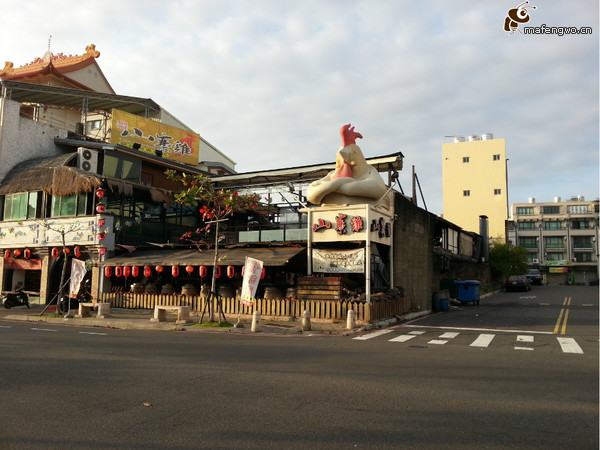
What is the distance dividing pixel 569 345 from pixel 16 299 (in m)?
25.1

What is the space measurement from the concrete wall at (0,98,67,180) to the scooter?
7.94 metres

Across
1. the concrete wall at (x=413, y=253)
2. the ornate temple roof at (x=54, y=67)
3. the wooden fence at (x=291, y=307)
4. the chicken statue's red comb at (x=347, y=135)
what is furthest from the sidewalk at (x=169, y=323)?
the ornate temple roof at (x=54, y=67)

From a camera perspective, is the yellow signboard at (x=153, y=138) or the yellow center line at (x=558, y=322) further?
the yellow signboard at (x=153, y=138)

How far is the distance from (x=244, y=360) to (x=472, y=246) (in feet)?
129

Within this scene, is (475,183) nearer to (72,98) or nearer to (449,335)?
(72,98)

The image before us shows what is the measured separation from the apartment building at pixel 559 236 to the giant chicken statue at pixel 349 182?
6521 centimetres

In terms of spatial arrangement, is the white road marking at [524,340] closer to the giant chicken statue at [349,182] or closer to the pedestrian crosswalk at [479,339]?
the pedestrian crosswalk at [479,339]

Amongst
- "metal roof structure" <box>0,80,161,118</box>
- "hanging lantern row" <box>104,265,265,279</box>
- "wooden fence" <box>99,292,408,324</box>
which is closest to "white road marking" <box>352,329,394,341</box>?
"wooden fence" <box>99,292,408,324</box>

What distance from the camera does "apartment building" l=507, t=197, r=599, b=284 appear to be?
254 ft

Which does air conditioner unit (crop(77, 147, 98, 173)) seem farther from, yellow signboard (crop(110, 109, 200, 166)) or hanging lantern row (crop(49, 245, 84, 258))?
hanging lantern row (crop(49, 245, 84, 258))

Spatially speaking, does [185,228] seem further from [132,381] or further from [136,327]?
[132,381]

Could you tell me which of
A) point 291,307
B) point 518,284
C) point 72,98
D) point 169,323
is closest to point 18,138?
point 72,98

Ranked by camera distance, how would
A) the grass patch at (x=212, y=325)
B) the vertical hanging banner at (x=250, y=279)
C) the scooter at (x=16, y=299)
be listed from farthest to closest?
the scooter at (x=16, y=299) → the grass patch at (x=212, y=325) → the vertical hanging banner at (x=250, y=279)

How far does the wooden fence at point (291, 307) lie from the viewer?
17605mm
